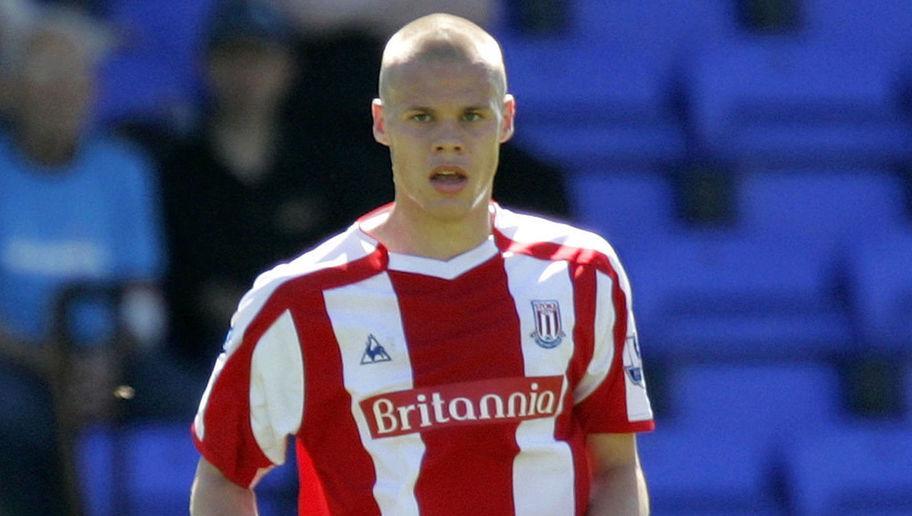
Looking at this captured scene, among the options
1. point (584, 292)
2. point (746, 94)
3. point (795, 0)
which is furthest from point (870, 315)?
point (584, 292)

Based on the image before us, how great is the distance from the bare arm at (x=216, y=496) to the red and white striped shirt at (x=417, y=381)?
0.7 inches

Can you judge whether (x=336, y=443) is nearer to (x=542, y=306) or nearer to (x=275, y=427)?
(x=275, y=427)

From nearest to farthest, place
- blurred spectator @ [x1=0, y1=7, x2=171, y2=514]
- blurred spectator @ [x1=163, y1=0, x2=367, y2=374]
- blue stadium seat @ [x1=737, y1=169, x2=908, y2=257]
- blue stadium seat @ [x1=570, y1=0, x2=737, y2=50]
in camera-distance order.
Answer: blurred spectator @ [x1=0, y1=7, x2=171, y2=514] < blurred spectator @ [x1=163, y1=0, x2=367, y2=374] < blue stadium seat @ [x1=737, y1=169, x2=908, y2=257] < blue stadium seat @ [x1=570, y1=0, x2=737, y2=50]

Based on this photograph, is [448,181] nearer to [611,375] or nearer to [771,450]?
[611,375]

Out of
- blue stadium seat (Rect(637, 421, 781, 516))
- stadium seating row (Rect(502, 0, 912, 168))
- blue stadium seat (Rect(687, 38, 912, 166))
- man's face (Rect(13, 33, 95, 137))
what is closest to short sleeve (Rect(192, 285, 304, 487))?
man's face (Rect(13, 33, 95, 137))

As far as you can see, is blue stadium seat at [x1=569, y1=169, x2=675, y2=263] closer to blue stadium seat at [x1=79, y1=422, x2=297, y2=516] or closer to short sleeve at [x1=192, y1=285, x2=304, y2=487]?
blue stadium seat at [x1=79, y1=422, x2=297, y2=516]

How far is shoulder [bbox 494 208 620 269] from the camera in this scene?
289cm

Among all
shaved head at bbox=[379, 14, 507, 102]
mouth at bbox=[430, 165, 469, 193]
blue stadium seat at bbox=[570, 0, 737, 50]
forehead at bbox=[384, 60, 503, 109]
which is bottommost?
mouth at bbox=[430, 165, 469, 193]

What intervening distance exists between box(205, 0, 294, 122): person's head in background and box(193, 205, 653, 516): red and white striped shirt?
2314 millimetres

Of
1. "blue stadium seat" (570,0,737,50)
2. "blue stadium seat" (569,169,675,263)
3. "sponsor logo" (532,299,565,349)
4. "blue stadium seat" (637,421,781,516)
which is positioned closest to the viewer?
"sponsor logo" (532,299,565,349)

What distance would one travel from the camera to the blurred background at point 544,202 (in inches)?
193

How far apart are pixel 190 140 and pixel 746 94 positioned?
72.3 inches

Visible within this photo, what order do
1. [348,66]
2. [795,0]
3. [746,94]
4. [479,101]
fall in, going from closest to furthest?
[479,101]
[348,66]
[746,94]
[795,0]

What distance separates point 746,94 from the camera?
19.3 feet
